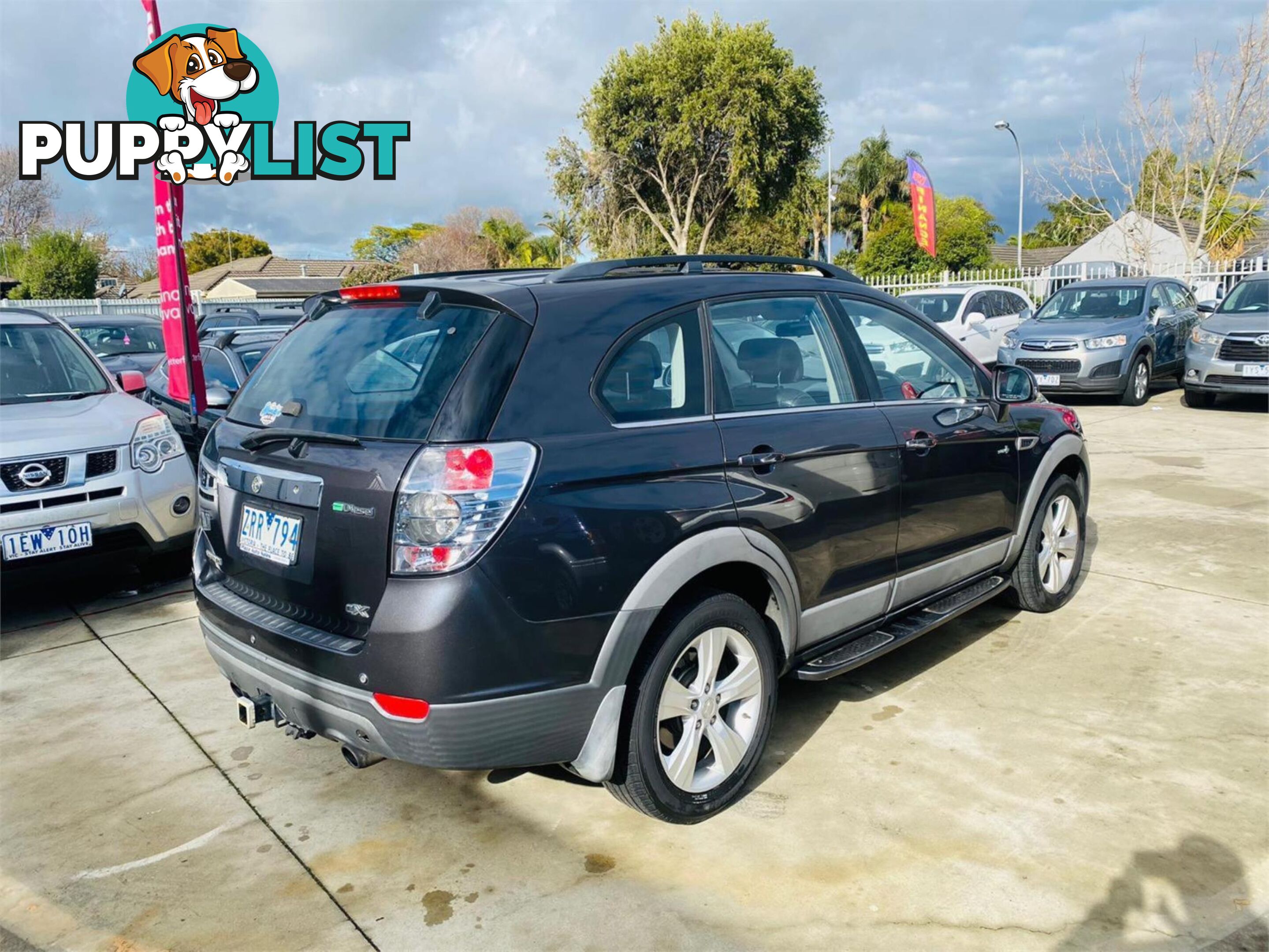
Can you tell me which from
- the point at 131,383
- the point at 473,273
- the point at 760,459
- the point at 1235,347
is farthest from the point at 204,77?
the point at 1235,347

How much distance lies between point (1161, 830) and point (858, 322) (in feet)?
6.86

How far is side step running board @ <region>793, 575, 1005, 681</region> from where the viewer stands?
3453 millimetres

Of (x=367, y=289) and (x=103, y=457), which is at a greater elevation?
(x=367, y=289)

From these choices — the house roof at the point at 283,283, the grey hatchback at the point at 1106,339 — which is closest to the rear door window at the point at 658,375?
the grey hatchback at the point at 1106,339

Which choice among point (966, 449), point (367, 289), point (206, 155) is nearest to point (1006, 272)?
point (206, 155)

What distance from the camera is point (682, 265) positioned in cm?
362

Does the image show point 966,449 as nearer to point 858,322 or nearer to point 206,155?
point 858,322

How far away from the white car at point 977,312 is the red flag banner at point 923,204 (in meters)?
12.0

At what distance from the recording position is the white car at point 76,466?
16.2 ft

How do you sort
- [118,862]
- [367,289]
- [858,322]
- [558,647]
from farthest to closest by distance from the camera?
[858,322], [367,289], [118,862], [558,647]

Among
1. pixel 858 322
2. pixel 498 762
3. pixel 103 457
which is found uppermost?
pixel 858 322

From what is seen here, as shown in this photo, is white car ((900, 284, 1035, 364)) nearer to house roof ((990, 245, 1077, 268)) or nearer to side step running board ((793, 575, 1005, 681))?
side step running board ((793, 575, 1005, 681))

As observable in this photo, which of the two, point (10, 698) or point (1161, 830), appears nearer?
point (1161, 830)

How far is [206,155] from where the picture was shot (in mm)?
10578
